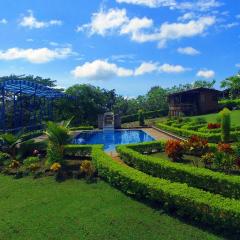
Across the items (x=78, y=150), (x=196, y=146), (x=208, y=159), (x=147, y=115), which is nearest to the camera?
(x=208, y=159)

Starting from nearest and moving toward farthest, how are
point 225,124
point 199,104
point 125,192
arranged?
point 125,192, point 225,124, point 199,104

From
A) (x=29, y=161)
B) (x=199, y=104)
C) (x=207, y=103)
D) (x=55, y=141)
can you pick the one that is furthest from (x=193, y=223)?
(x=207, y=103)

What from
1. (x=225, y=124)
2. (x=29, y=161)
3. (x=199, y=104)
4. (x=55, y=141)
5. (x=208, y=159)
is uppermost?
(x=199, y=104)

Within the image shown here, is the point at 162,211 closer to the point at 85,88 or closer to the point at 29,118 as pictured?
the point at 29,118

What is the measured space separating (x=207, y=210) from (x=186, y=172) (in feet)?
9.10

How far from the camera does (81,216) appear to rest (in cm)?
1006

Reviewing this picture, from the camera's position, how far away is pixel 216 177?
409 inches

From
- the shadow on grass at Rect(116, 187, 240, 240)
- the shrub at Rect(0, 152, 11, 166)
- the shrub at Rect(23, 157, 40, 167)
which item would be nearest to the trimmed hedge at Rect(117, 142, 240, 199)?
the shadow on grass at Rect(116, 187, 240, 240)

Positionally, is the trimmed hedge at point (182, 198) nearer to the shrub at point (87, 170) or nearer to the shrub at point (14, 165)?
the shrub at point (87, 170)

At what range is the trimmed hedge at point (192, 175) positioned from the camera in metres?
9.92

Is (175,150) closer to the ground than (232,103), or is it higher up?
closer to the ground

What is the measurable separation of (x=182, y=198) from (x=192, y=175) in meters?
1.98

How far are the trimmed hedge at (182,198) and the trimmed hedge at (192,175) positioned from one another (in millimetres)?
931

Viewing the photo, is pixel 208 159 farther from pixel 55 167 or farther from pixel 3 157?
pixel 3 157
